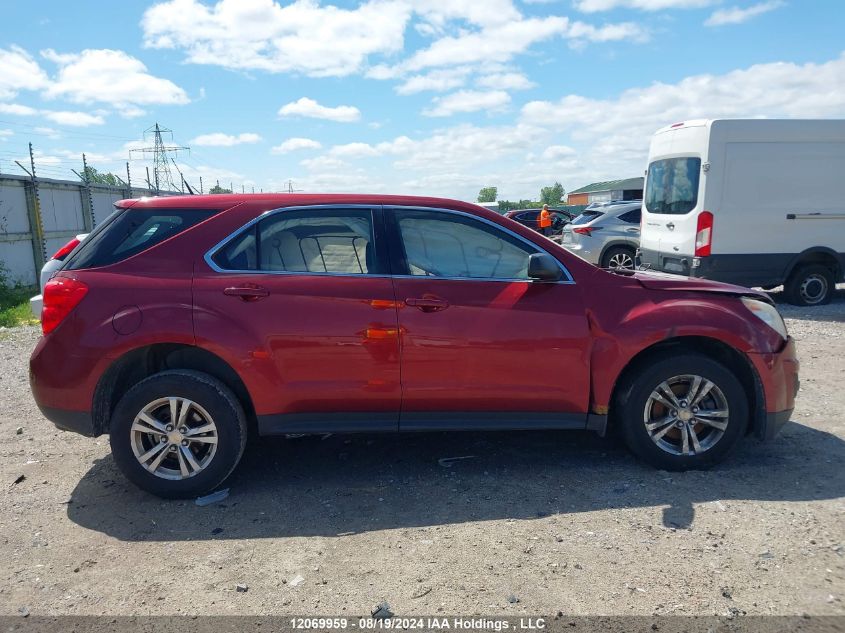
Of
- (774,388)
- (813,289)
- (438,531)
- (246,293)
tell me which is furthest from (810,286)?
(246,293)

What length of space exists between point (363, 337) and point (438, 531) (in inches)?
45.9

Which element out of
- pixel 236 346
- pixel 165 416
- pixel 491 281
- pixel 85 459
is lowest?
pixel 85 459

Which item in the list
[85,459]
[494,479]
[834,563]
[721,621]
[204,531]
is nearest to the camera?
[721,621]

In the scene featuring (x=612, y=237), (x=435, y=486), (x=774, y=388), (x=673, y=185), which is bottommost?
(x=435, y=486)

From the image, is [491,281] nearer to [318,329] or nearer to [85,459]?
[318,329]

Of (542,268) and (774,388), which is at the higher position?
(542,268)

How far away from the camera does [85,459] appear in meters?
4.50

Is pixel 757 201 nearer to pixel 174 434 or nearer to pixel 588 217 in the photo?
pixel 588 217

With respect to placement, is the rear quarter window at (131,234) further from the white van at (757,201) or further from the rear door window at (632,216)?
the rear door window at (632,216)

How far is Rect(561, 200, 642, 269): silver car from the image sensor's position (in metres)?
13.0

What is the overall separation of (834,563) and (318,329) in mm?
2874

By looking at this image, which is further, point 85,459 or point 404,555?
point 85,459

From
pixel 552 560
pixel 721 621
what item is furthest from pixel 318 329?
pixel 721 621

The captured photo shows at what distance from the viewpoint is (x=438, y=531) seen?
341 centimetres
